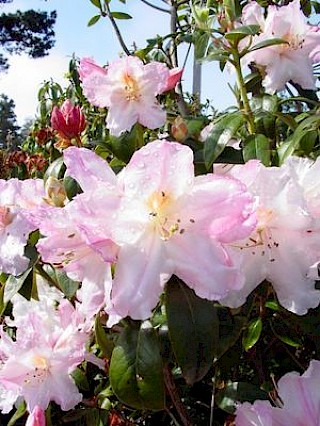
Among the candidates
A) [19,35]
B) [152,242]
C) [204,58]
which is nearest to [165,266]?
[152,242]

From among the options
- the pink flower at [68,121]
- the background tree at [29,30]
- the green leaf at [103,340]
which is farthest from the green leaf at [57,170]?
the background tree at [29,30]

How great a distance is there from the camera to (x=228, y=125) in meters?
1.08

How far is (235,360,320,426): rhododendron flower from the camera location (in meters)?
0.90

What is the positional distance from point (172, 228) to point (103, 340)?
0.29 metres

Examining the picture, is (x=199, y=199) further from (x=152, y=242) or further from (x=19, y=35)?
(x=19, y=35)

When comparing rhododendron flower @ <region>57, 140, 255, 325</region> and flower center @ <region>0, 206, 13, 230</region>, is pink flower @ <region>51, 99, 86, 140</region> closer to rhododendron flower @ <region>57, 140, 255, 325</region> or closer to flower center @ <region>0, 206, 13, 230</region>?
flower center @ <region>0, 206, 13, 230</region>

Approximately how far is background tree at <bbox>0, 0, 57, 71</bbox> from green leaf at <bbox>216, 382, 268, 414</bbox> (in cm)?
1600

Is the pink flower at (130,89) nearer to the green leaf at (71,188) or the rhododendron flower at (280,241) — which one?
the green leaf at (71,188)

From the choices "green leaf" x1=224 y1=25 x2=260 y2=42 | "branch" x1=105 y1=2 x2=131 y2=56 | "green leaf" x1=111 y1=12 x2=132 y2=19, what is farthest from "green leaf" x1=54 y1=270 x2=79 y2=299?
"green leaf" x1=111 y1=12 x2=132 y2=19

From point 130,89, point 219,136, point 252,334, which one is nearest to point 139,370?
point 252,334

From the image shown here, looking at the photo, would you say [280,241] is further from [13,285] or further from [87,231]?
[13,285]

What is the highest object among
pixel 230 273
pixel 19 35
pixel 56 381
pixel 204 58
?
pixel 204 58

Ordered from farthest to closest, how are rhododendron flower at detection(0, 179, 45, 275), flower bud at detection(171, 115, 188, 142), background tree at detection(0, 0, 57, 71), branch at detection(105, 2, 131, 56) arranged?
background tree at detection(0, 0, 57, 71), branch at detection(105, 2, 131, 56), flower bud at detection(171, 115, 188, 142), rhododendron flower at detection(0, 179, 45, 275)

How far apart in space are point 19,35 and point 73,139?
16.2 metres
